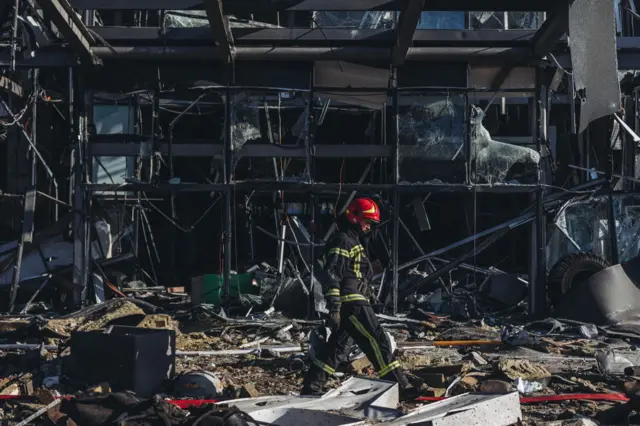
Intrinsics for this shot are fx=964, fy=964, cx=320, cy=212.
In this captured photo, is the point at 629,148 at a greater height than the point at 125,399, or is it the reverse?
the point at 629,148

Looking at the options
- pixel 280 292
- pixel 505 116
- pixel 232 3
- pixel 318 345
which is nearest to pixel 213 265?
pixel 280 292

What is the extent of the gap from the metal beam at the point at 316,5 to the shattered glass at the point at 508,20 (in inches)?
155

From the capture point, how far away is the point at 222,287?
14.6 metres

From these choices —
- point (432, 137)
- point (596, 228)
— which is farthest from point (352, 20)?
point (596, 228)

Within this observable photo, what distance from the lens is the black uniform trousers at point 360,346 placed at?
347 inches

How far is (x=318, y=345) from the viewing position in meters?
9.57

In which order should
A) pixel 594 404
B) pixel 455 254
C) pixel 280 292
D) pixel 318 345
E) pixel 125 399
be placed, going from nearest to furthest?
pixel 125 399, pixel 594 404, pixel 318 345, pixel 280 292, pixel 455 254

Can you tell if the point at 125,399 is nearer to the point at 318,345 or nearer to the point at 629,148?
the point at 318,345

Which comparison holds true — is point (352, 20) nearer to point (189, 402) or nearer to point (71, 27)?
point (71, 27)

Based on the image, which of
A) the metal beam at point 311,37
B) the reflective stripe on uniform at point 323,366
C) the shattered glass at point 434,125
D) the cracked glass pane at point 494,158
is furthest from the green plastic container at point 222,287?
the reflective stripe on uniform at point 323,366

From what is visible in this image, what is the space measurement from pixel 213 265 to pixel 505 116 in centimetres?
631

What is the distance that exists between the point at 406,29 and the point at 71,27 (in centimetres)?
450

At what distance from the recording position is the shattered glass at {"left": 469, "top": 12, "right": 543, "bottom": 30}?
52.8 ft

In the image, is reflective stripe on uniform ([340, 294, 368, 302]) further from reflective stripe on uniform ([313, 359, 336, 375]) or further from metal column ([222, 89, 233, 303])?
metal column ([222, 89, 233, 303])
